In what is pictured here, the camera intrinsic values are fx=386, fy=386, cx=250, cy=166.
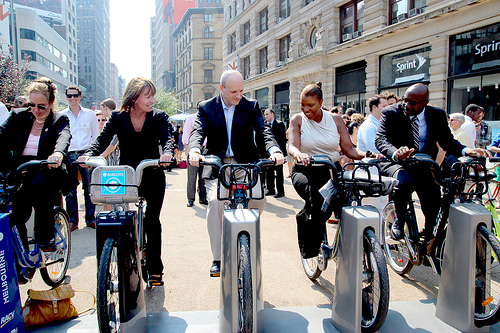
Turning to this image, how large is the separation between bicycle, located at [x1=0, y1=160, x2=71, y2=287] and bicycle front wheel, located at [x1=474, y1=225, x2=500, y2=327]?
143 inches

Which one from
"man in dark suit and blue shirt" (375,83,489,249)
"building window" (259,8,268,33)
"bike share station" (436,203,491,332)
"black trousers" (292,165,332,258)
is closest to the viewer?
"bike share station" (436,203,491,332)

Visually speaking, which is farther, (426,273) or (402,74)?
(402,74)

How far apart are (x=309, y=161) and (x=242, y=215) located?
838mm

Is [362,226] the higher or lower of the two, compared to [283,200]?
higher

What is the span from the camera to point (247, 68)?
38.4m

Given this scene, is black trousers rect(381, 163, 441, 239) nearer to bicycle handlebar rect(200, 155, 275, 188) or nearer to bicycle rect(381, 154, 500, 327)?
bicycle rect(381, 154, 500, 327)

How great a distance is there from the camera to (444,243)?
11.3ft

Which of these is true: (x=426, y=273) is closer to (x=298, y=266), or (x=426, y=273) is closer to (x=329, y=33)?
(x=298, y=266)

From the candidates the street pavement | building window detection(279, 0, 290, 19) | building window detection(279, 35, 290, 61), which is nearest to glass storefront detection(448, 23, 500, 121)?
the street pavement

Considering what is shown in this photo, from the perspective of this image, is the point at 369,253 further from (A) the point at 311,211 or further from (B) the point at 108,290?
(B) the point at 108,290

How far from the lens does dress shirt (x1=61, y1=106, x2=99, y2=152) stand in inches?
255

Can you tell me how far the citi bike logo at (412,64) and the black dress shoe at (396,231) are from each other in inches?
588

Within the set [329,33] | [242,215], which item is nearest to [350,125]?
[242,215]

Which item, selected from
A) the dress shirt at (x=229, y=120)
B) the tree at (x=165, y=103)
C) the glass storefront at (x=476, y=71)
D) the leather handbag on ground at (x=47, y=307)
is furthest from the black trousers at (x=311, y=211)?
the tree at (x=165, y=103)
